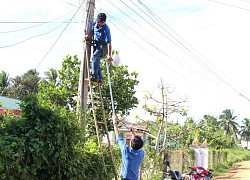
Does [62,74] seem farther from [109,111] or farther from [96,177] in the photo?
[96,177]

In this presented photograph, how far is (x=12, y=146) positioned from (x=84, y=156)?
1.87 m

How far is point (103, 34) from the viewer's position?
716 centimetres

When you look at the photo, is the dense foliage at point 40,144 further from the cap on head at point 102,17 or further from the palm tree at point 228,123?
the palm tree at point 228,123

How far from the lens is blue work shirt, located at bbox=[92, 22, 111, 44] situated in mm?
7094

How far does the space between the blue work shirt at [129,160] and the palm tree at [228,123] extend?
66.7m

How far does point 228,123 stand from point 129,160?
2688 inches

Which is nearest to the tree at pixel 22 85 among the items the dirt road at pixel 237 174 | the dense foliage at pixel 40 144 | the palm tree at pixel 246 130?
the dirt road at pixel 237 174

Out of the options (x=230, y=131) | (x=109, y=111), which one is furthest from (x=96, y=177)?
(x=230, y=131)

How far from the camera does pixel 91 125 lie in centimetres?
899

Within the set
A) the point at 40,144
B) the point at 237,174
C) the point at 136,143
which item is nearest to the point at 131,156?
the point at 136,143

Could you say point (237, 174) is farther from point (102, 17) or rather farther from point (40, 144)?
point (40, 144)

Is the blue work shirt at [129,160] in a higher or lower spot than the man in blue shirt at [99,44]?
lower

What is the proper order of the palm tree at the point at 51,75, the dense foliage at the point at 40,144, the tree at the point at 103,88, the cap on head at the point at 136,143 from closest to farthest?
1. the dense foliage at the point at 40,144
2. the cap on head at the point at 136,143
3. the tree at the point at 103,88
4. the palm tree at the point at 51,75

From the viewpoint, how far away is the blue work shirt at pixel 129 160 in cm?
511
